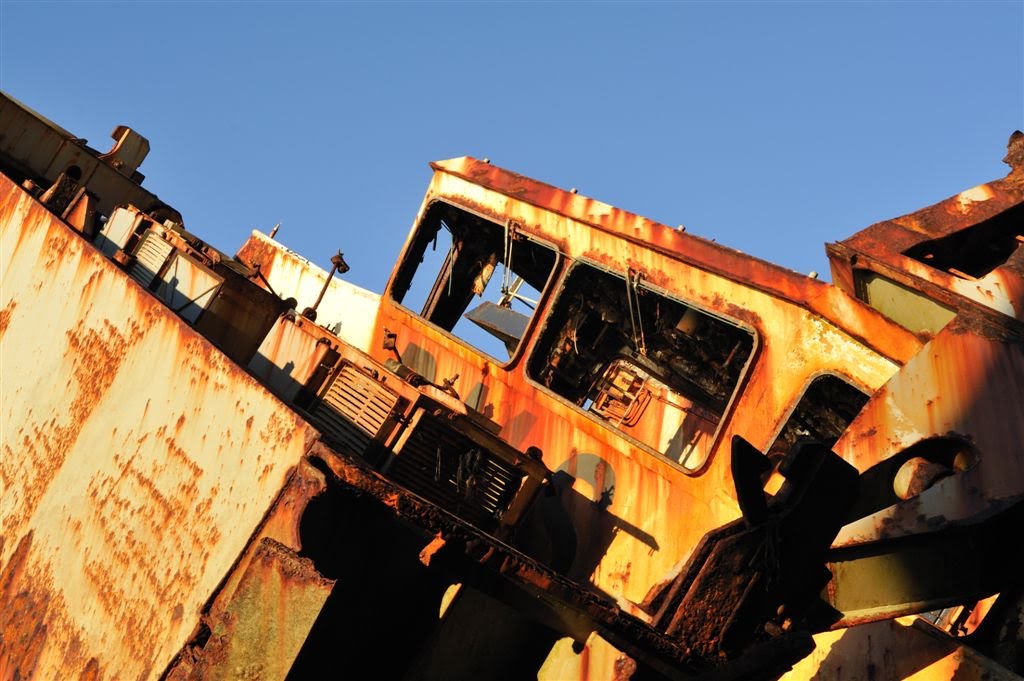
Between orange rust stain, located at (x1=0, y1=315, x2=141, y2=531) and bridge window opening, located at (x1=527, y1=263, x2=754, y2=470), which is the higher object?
bridge window opening, located at (x1=527, y1=263, x2=754, y2=470)

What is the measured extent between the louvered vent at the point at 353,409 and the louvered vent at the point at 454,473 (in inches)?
8.1

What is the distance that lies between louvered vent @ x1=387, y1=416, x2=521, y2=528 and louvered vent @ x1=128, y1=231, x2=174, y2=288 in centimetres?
270

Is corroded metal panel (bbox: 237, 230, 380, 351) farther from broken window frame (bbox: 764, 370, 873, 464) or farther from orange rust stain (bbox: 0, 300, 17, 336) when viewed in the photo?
broken window frame (bbox: 764, 370, 873, 464)

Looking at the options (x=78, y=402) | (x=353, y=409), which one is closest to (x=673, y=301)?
(x=353, y=409)

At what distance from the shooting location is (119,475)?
4.45 meters

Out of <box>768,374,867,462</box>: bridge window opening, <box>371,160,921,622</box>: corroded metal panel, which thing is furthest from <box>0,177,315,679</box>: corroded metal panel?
<box>768,374,867,462</box>: bridge window opening

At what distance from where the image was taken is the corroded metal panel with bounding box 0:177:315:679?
12.5ft

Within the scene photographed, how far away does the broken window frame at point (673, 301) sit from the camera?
241 inches

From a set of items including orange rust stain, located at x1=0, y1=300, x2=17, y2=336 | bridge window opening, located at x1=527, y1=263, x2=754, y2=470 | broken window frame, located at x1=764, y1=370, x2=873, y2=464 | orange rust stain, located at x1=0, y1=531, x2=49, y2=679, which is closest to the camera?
orange rust stain, located at x1=0, y1=531, x2=49, y2=679

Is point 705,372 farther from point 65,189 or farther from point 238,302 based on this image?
point 65,189

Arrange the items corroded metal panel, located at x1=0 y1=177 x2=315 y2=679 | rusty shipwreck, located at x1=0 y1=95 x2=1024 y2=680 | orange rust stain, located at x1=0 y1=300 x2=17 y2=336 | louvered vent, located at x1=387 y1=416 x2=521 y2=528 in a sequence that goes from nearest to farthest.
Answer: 1. rusty shipwreck, located at x1=0 y1=95 x2=1024 y2=680
2. corroded metal panel, located at x1=0 y1=177 x2=315 y2=679
3. louvered vent, located at x1=387 y1=416 x2=521 y2=528
4. orange rust stain, located at x1=0 y1=300 x2=17 y2=336

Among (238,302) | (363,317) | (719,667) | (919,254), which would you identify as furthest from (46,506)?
(919,254)

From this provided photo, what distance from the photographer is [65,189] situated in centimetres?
720

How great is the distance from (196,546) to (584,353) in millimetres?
4514
